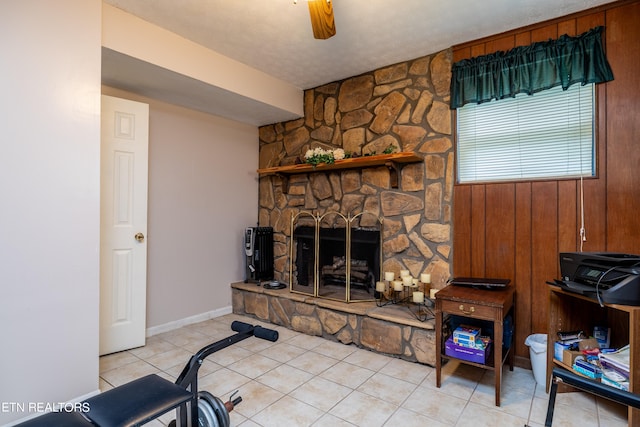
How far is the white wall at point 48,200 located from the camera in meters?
1.85

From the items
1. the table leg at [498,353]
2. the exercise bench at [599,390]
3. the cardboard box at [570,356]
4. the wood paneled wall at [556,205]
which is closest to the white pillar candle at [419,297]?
the wood paneled wall at [556,205]

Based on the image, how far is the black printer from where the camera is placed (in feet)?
5.73

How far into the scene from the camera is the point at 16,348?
6.12ft

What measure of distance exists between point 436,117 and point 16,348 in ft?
11.2

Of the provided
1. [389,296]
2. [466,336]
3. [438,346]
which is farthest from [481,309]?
[389,296]

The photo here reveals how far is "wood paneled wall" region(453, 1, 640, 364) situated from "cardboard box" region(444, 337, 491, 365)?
2.02 ft

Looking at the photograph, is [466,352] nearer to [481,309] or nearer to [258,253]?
[481,309]

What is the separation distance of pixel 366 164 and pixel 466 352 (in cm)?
186

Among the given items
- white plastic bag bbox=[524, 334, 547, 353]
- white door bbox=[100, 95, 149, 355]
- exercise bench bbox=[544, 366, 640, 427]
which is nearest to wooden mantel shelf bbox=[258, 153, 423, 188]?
white door bbox=[100, 95, 149, 355]

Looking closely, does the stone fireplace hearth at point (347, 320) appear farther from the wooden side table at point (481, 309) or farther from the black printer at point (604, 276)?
the black printer at point (604, 276)

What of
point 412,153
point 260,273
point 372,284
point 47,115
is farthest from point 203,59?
point 372,284

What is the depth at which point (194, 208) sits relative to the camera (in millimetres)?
3695

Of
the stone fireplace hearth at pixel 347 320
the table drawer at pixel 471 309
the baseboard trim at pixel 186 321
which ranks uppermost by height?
the table drawer at pixel 471 309

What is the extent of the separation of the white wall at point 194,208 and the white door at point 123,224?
313mm
